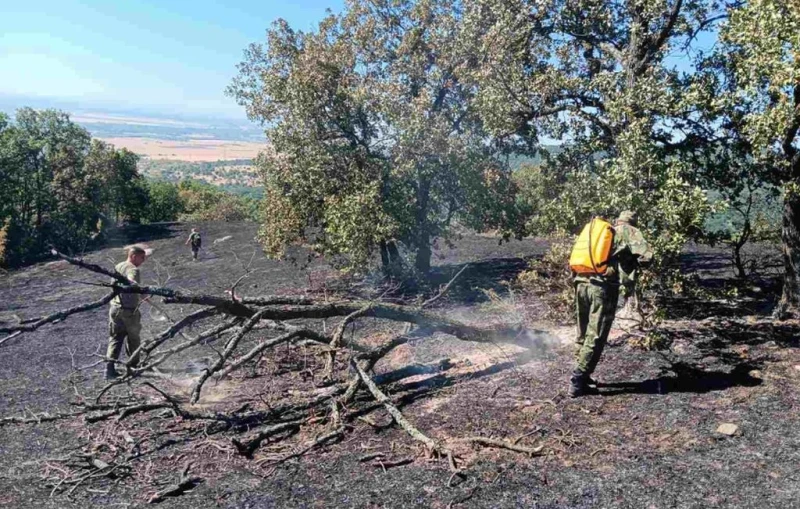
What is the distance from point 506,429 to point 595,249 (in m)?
2.07

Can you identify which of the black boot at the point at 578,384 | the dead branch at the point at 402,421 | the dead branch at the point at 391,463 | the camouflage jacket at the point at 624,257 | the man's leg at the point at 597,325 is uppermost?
the camouflage jacket at the point at 624,257

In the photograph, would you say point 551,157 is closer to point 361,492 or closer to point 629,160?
point 629,160

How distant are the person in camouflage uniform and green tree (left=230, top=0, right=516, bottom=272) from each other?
584 cm

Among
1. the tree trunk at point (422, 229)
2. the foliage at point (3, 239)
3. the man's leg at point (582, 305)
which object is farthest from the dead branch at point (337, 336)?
the foliage at point (3, 239)

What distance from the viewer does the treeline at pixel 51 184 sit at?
2448cm

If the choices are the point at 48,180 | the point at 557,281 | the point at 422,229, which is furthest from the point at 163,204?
the point at 557,281

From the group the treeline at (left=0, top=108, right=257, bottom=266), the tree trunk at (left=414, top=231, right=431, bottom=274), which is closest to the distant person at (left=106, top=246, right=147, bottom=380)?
the tree trunk at (left=414, top=231, right=431, bottom=274)

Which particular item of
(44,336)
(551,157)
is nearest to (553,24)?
(551,157)

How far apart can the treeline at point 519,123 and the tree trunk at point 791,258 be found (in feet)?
0.07

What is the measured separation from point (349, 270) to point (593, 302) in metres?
7.47

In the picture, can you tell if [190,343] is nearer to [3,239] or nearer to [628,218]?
[628,218]

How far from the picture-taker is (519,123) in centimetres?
1008

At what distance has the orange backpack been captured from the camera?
20.9 feet

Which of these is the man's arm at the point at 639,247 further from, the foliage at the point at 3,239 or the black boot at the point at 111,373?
the foliage at the point at 3,239
